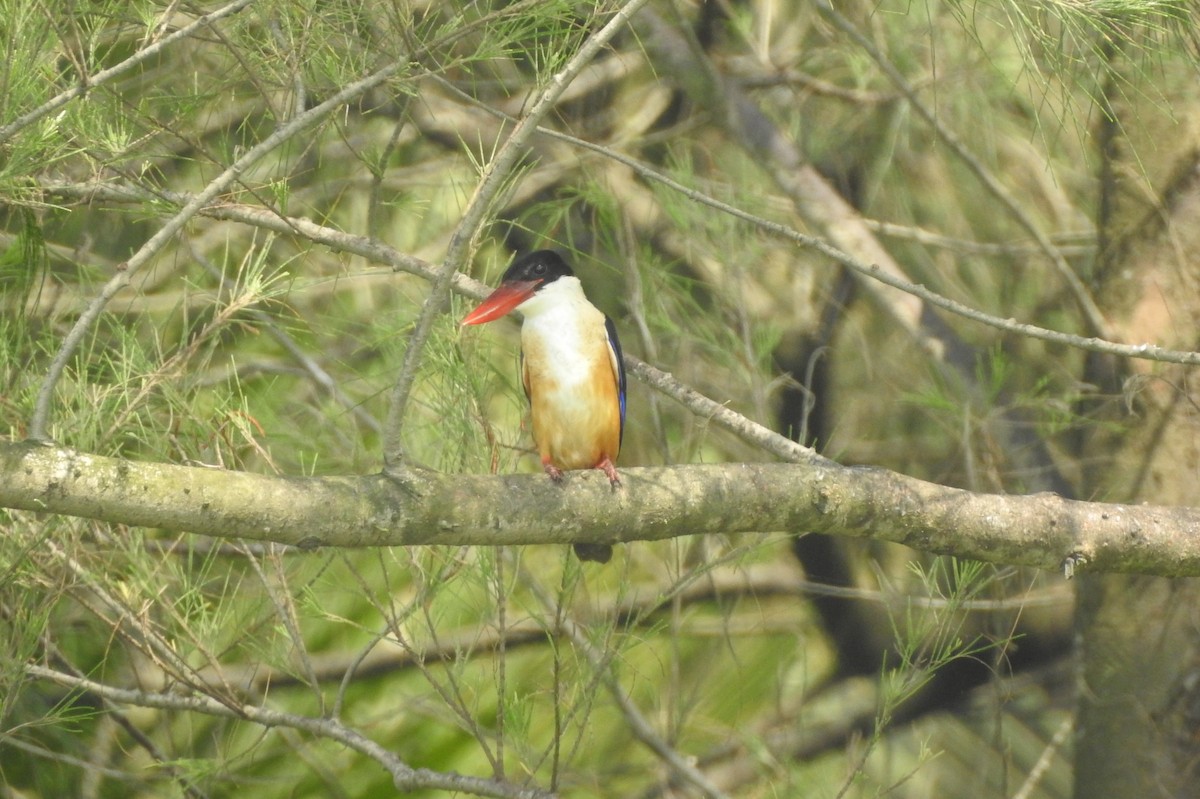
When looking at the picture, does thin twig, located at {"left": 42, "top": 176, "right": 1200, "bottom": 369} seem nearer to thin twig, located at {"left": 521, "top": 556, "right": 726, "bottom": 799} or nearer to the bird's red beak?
the bird's red beak

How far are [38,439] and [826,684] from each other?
286 centimetres

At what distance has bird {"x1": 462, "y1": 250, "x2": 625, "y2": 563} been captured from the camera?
93.2 inches

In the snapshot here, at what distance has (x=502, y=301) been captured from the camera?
2170 mm

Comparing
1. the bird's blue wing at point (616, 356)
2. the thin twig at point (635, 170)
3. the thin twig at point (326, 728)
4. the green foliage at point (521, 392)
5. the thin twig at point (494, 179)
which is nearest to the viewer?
the thin twig at point (494, 179)

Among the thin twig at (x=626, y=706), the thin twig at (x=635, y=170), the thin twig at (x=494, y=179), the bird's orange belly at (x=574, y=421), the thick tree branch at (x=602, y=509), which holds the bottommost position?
the thin twig at (x=626, y=706)

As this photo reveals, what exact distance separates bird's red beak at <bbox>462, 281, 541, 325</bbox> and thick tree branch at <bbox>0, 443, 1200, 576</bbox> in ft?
1.19

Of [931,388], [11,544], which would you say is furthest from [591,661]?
[931,388]

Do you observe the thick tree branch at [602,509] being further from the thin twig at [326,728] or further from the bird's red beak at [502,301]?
the thin twig at [326,728]

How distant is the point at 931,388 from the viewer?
320 cm

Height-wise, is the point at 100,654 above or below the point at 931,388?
below

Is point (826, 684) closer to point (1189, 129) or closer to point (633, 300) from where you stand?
point (633, 300)

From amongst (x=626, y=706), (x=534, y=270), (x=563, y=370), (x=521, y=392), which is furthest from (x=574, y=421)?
(x=626, y=706)

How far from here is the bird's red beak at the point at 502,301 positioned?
2.08 meters

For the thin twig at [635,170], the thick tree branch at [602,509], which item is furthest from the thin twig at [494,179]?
the thin twig at [635,170]
